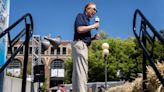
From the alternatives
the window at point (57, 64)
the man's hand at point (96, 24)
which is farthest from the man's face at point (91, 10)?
the window at point (57, 64)

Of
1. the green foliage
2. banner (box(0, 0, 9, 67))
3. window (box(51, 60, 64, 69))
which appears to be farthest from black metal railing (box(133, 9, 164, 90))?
window (box(51, 60, 64, 69))

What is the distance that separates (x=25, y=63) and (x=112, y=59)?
57.4 meters

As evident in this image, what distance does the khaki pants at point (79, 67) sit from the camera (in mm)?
6445

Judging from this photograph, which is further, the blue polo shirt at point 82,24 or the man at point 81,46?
the blue polo shirt at point 82,24

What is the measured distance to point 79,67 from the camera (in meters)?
6.53

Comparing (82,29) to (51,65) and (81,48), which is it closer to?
(81,48)

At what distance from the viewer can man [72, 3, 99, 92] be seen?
648 centimetres

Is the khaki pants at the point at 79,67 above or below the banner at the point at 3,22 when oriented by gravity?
below

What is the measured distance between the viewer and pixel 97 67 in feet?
207

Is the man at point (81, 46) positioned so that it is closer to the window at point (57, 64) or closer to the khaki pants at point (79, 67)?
the khaki pants at point (79, 67)

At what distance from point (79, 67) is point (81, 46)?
34 cm

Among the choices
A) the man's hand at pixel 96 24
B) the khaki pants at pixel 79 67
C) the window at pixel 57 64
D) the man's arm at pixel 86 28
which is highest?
the window at pixel 57 64

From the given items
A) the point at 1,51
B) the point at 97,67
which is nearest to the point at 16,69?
the point at 97,67

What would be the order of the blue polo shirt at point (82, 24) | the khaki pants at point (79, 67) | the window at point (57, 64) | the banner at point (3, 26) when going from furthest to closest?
the window at point (57, 64) < the banner at point (3, 26) < the blue polo shirt at point (82, 24) < the khaki pants at point (79, 67)
